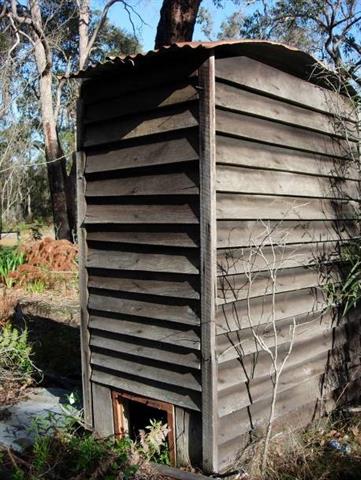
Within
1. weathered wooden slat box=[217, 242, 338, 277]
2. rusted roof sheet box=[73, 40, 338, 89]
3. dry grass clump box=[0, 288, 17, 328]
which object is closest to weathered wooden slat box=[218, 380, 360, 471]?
weathered wooden slat box=[217, 242, 338, 277]

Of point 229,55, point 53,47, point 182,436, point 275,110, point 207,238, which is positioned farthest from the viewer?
point 53,47

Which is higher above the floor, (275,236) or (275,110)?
(275,110)

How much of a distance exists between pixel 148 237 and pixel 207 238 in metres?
0.60

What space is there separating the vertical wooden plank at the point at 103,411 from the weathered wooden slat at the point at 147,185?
5.32 feet

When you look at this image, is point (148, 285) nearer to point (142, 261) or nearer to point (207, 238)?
point (142, 261)

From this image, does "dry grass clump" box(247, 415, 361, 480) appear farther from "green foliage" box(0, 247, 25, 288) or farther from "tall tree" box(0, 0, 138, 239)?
"tall tree" box(0, 0, 138, 239)

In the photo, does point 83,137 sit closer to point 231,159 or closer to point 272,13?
point 231,159

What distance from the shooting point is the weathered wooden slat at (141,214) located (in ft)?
11.9

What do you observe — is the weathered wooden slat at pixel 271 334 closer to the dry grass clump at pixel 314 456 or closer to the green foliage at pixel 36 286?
the dry grass clump at pixel 314 456

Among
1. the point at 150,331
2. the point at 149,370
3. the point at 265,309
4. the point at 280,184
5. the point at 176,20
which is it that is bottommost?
the point at 149,370

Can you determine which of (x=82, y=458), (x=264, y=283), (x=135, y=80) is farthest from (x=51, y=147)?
(x=82, y=458)

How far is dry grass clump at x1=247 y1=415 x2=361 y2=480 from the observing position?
12.1ft

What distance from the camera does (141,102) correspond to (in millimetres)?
3871

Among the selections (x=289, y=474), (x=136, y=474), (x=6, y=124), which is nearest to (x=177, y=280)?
(x=136, y=474)
